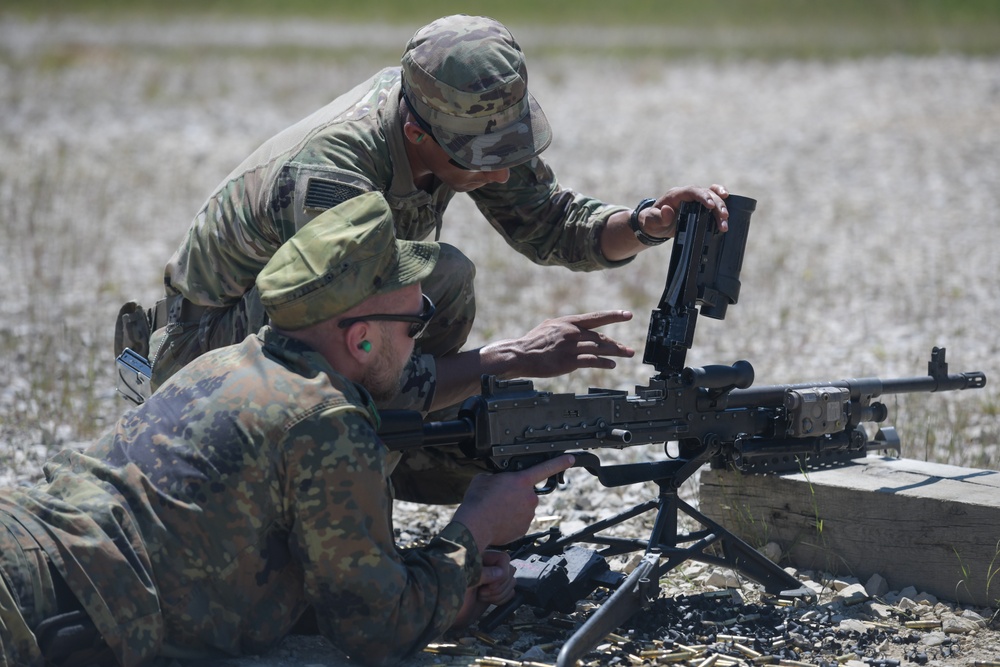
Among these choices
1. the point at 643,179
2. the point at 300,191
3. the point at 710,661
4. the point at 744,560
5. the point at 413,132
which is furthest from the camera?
the point at 643,179

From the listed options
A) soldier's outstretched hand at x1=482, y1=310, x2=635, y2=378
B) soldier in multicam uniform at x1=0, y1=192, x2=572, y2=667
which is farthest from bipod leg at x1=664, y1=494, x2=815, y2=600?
soldier in multicam uniform at x1=0, y1=192, x2=572, y2=667

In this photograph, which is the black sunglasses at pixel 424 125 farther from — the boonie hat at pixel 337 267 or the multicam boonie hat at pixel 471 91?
the boonie hat at pixel 337 267

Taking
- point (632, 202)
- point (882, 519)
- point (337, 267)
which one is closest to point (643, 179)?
point (632, 202)

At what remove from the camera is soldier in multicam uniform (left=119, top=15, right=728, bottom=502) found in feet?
15.9

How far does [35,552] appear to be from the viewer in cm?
350

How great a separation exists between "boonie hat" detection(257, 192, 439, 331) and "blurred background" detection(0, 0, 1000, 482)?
330 cm

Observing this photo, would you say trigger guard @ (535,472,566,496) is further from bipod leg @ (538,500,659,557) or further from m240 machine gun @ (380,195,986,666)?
bipod leg @ (538,500,659,557)

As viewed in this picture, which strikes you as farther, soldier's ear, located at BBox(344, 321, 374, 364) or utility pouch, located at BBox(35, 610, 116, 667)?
soldier's ear, located at BBox(344, 321, 374, 364)

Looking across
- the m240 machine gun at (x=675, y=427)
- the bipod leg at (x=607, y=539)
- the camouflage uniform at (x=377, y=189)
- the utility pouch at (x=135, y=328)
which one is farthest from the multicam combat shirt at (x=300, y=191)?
the bipod leg at (x=607, y=539)

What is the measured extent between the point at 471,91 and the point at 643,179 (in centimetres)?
1072

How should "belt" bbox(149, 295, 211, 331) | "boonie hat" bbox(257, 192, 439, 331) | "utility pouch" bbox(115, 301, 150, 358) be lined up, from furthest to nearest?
"utility pouch" bbox(115, 301, 150, 358) < "belt" bbox(149, 295, 211, 331) < "boonie hat" bbox(257, 192, 439, 331)

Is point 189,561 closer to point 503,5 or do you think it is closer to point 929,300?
point 929,300

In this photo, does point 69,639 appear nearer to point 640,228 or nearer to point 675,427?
point 675,427

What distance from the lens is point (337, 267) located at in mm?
3705
